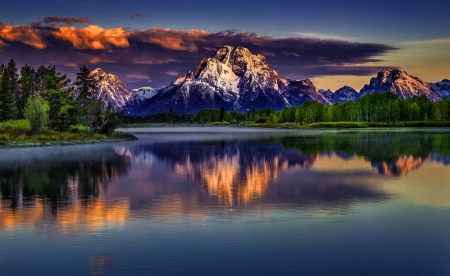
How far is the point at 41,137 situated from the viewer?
77.1m

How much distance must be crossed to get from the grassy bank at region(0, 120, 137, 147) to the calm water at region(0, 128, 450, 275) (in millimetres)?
39004

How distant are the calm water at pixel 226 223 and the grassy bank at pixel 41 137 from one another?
3900 cm

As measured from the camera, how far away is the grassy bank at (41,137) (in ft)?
238

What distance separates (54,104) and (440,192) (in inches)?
3024

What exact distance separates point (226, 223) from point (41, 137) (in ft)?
215

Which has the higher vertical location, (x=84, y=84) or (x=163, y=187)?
(x=84, y=84)

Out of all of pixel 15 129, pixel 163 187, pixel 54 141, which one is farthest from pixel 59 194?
pixel 15 129

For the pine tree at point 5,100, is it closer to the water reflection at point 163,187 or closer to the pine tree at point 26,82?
→ the pine tree at point 26,82

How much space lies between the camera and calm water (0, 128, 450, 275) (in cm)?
1401

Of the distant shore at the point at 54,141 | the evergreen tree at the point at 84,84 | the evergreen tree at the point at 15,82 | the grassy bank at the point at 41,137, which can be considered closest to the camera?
the distant shore at the point at 54,141

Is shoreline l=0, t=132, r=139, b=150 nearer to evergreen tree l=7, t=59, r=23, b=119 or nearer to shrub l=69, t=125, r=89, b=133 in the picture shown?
shrub l=69, t=125, r=89, b=133

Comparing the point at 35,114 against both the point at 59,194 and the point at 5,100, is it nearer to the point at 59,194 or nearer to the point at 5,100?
the point at 5,100

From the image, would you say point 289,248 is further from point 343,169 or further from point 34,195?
point 343,169

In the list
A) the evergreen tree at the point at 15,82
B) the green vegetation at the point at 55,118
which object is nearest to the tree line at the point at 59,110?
the green vegetation at the point at 55,118
